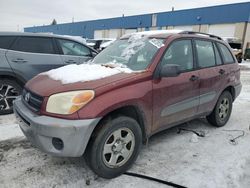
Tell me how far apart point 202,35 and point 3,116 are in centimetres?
406

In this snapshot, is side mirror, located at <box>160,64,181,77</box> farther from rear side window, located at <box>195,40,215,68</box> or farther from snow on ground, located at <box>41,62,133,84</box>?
rear side window, located at <box>195,40,215,68</box>

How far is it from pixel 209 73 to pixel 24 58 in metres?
3.65

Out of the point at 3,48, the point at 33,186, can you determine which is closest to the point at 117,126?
the point at 33,186

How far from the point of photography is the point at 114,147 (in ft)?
9.73

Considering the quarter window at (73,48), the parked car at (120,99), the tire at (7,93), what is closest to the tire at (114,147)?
the parked car at (120,99)

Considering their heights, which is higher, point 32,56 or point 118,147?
point 32,56

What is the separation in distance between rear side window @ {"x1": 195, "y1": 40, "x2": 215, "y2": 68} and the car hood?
1.48 metres

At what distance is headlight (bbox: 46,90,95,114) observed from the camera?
2654 millimetres

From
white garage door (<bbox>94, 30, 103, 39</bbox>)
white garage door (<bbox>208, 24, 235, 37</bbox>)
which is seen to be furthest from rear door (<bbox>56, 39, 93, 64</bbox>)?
white garage door (<bbox>94, 30, 103, 39</bbox>)

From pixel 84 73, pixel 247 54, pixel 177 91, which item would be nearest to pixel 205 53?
pixel 177 91

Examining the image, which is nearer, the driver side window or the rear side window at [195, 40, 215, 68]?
the driver side window

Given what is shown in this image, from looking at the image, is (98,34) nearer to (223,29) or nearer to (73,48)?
(223,29)

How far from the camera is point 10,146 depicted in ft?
12.2

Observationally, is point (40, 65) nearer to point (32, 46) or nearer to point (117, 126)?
point (32, 46)
